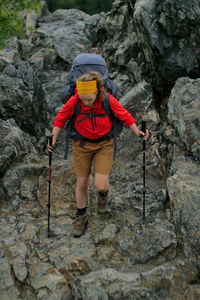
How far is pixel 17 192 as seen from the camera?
687cm

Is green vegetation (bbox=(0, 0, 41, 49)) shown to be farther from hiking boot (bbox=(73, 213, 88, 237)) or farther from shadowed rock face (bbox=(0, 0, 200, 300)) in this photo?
hiking boot (bbox=(73, 213, 88, 237))

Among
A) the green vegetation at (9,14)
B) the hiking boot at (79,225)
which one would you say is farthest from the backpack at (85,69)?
the green vegetation at (9,14)

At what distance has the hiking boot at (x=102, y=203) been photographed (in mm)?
6086

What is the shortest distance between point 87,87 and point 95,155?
1.48m

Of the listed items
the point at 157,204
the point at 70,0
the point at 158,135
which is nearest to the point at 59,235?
the point at 157,204

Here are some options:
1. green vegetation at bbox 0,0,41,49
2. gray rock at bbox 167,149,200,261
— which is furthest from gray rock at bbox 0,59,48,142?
gray rock at bbox 167,149,200,261

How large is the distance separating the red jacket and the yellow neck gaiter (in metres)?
0.40

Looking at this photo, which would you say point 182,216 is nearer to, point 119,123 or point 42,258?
point 119,123

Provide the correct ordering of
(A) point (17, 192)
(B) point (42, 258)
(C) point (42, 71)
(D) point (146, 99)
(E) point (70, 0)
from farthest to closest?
(E) point (70, 0) < (C) point (42, 71) < (D) point (146, 99) < (A) point (17, 192) < (B) point (42, 258)

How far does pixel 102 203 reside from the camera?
6176mm

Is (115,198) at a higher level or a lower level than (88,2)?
higher

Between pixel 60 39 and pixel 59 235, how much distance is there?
526 inches

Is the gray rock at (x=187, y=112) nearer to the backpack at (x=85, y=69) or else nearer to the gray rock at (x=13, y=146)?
the backpack at (x=85, y=69)

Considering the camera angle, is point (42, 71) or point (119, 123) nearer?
point (119, 123)
